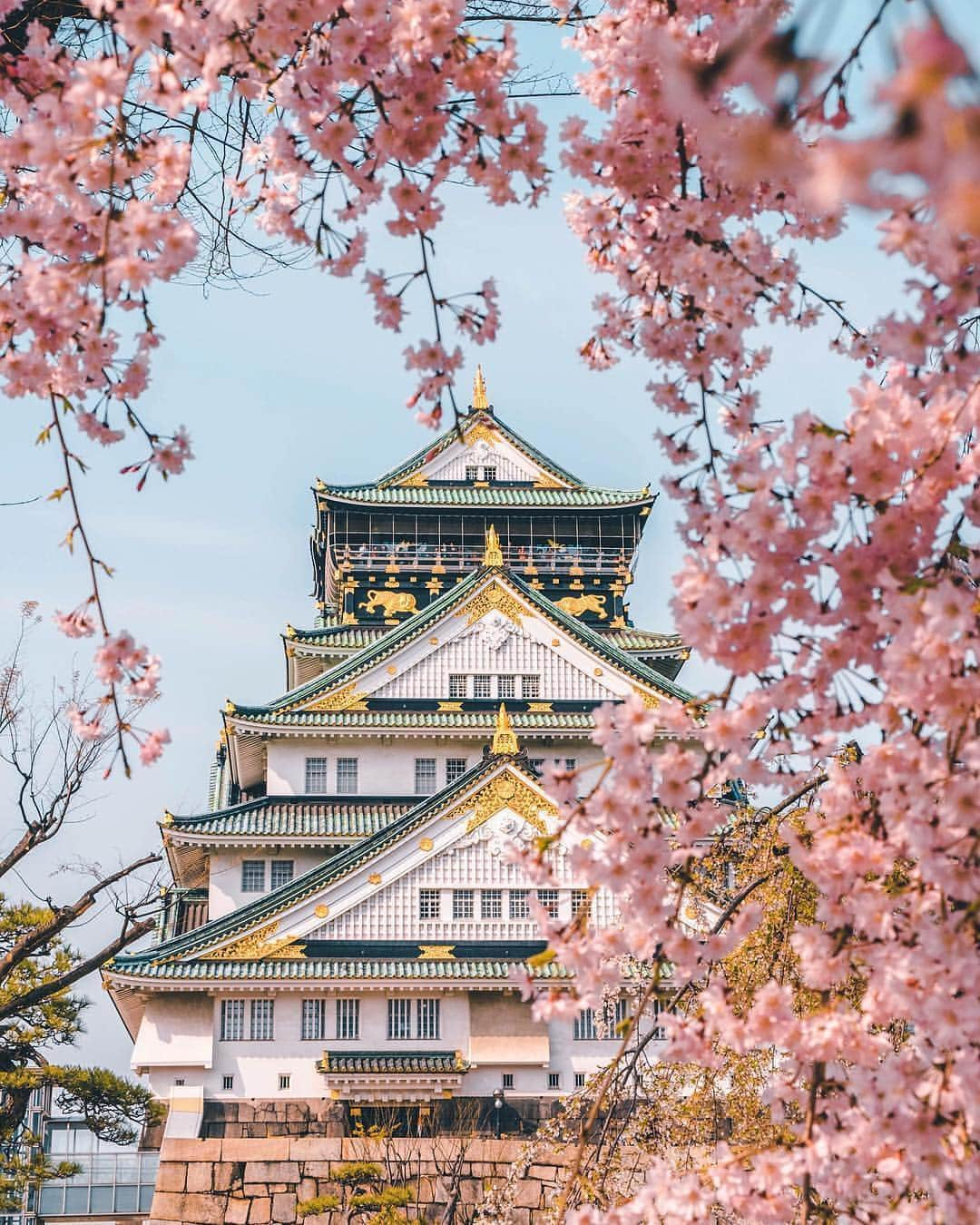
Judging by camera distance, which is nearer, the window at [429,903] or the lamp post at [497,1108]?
the lamp post at [497,1108]

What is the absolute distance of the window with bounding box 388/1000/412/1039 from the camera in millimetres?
27641

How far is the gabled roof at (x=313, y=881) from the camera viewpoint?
2681 centimetres

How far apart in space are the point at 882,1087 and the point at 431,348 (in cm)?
324

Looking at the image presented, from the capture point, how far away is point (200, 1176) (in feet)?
83.0

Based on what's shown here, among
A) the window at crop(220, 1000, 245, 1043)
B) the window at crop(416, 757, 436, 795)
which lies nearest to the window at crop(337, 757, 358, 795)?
the window at crop(416, 757, 436, 795)

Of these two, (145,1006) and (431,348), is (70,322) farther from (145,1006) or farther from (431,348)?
(145,1006)

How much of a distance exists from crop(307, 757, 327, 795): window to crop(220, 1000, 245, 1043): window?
6.03 m

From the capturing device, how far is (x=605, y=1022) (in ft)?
87.4

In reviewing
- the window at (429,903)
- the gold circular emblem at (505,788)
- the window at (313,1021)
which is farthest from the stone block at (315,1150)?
the gold circular emblem at (505,788)

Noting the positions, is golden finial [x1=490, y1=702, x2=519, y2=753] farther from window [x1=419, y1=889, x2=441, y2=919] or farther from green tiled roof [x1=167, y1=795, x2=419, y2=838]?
green tiled roof [x1=167, y1=795, x2=419, y2=838]

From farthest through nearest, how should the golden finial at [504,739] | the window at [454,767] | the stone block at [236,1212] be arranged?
1. the window at [454,767]
2. the golden finial at [504,739]
3. the stone block at [236,1212]

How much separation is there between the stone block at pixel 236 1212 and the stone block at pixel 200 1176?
1.54 feet

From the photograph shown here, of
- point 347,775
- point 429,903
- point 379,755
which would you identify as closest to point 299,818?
point 347,775

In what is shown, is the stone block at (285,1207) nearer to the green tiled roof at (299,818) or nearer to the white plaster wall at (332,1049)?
the white plaster wall at (332,1049)
